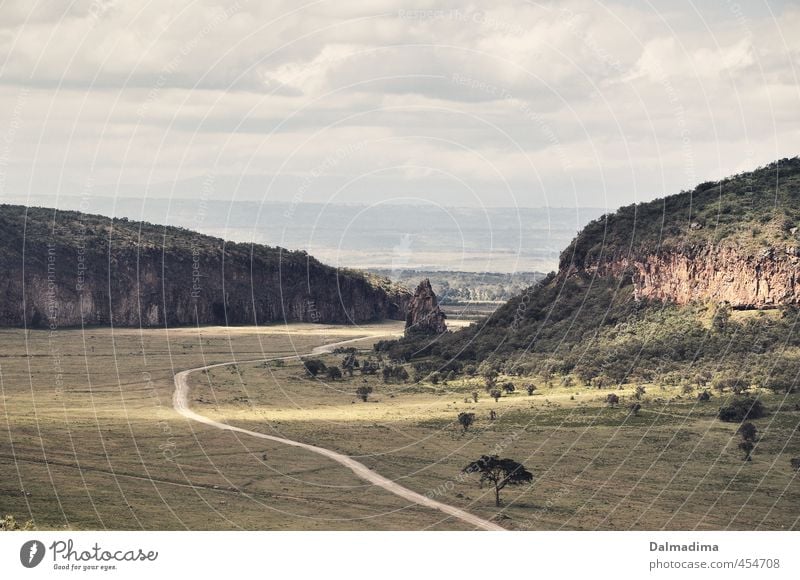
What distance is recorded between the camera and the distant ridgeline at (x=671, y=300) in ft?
403

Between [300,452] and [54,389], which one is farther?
[54,389]

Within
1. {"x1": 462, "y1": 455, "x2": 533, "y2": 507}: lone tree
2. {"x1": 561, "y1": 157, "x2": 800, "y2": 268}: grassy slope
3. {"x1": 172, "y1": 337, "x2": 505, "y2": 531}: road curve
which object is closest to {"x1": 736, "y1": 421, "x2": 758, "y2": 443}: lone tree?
{"x1": 462, "y1": 455, "x2": 533, "y2": 507}: lone tree

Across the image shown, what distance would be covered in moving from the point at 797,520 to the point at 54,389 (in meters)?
77.9

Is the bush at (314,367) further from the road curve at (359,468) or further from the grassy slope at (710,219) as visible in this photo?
the grassy slope at (710,219)

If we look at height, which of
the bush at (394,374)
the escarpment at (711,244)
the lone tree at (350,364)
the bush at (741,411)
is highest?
the escarpment at (711,244)

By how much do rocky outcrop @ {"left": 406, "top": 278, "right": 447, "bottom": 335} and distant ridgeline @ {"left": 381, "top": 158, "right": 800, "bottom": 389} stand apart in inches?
656

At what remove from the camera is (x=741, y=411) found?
102 m

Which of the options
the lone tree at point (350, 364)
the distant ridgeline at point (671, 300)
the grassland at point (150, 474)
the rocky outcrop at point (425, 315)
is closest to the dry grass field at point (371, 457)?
the grassland at point (150, 474)

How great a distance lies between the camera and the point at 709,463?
88.5 metres

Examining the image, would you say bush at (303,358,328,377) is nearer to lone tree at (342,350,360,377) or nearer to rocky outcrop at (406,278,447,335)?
lone tree at (342,350,360,377)

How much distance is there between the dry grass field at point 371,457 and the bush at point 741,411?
1.34 meters

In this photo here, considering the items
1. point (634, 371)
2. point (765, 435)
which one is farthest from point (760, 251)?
point (765, 435)

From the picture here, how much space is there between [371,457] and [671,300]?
57565 millimetres
